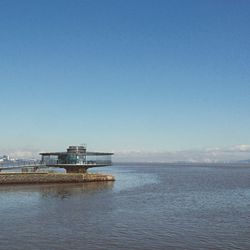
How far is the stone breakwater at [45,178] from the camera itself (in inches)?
3155

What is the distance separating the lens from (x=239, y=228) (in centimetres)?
3634

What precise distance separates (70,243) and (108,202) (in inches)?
920

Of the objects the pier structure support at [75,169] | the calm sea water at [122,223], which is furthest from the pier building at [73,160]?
the calm sea water at [122,223]

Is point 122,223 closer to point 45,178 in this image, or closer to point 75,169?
point 45,178

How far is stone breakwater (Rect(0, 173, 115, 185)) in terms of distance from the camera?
8012 cm

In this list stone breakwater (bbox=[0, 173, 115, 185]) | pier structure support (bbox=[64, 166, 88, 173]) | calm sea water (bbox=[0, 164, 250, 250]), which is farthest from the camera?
pier structure support (bbox=[64, 166, 88, 173])

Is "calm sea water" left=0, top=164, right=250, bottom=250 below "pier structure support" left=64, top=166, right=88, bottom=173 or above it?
below

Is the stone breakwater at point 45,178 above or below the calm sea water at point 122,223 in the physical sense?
above

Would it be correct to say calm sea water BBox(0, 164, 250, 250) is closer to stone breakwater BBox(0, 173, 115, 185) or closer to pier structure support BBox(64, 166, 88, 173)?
stone breakwater BBox(0, 173, 115, 185)

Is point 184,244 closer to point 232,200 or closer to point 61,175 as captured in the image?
point 232,200

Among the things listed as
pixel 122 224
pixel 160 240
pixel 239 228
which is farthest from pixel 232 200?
pixel 160 240

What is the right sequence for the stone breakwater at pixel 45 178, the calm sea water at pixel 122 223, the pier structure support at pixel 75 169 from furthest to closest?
the pier structure support at pixel 75 169
the stone breakwater at pixel 45 178
the calm sea water at pixel 122 223

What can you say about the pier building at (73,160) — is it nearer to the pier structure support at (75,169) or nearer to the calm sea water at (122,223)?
the pier structure support at (75,169)

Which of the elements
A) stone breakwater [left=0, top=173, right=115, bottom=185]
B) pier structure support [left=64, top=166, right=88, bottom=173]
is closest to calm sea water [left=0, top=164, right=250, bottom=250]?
stone breakwater [left=0, top=173, right=115, bottom=185]
